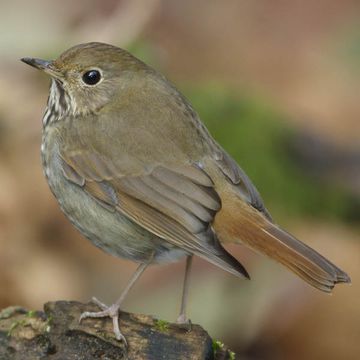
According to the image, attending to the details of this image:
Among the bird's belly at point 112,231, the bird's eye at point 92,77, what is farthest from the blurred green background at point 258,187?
the bird's eye at point 92,77

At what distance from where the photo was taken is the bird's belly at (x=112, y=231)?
4.66 meters

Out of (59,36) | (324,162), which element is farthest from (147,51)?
(324,162)

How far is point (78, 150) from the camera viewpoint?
4.85m

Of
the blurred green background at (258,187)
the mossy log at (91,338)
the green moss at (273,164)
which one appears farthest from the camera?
the green moss at (273,164)

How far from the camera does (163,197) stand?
4.60 metres

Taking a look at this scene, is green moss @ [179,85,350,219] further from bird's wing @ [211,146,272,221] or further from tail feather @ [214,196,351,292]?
tail feather @ [214,196,351,292]

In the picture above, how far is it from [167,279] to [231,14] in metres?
5.10

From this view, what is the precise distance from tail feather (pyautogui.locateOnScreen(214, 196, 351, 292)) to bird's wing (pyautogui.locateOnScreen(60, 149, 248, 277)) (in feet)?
0.23

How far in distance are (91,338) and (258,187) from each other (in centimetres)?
304

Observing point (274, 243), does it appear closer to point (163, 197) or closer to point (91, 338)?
point (163, 197)

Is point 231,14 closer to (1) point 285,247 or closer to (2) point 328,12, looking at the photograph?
(2) point 328,12

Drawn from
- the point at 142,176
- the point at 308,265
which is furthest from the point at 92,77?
the point at 308,265

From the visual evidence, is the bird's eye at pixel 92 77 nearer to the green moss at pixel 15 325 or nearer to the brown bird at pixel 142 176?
the brown bird at pixel 142 176

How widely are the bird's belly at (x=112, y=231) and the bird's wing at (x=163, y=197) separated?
0.04 m
